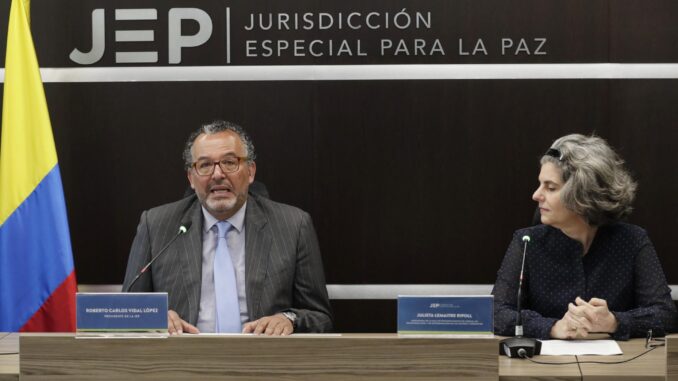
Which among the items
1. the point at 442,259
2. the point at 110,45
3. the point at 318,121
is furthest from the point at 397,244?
the point at 110,45

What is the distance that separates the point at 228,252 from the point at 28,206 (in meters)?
0.98

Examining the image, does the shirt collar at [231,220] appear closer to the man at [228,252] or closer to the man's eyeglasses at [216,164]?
the man at [228,252]

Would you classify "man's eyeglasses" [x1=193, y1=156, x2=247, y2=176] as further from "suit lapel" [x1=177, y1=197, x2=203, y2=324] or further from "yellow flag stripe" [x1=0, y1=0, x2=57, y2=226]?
"yellow flag stripe" [x1=0, y1=0, x2=57, y2=226]

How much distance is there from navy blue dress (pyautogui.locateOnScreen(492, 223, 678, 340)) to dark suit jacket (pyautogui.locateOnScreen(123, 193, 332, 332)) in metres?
0.70

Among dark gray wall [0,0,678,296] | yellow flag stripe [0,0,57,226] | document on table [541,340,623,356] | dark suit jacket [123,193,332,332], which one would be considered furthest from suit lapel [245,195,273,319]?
document on table [541,340,623,356]

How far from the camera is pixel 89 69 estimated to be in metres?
4.37

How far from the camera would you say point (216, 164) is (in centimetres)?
368

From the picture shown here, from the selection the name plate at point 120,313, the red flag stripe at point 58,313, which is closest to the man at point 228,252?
the red flag stripe at point 58,313

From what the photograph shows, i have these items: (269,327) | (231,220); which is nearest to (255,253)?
(231,220)

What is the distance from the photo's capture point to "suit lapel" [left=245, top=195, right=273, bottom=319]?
3.61 m

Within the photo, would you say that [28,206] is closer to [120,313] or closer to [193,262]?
[193,262]

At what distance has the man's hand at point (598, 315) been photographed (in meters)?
3.20

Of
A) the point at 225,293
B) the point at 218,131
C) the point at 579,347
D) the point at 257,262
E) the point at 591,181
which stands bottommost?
the point at 579,347

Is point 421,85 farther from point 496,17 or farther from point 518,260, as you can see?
point 518,260
